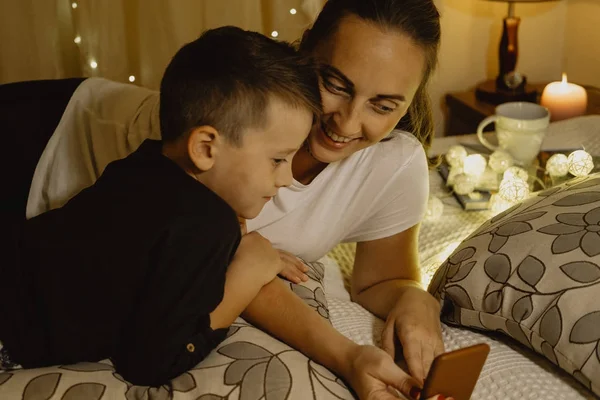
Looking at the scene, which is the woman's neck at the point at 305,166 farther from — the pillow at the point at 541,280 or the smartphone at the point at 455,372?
the smartphone at the point at 455,372

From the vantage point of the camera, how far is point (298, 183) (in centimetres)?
131

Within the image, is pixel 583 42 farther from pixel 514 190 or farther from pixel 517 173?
pixel 514 190

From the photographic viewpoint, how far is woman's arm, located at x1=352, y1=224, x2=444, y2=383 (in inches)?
42.4

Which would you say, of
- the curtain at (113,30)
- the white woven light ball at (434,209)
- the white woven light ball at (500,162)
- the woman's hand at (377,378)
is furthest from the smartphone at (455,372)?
the curtain at (113,30)

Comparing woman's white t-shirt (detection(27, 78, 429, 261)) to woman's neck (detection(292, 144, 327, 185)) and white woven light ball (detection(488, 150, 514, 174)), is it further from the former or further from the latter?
white woven light ball (detection(488, 150, 514, 174))

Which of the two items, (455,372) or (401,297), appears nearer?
(455,372)

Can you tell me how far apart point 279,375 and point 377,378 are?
0.45 ft

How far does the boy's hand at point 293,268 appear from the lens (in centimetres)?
123

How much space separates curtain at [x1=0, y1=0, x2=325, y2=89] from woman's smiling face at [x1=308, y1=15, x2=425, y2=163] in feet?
3.47

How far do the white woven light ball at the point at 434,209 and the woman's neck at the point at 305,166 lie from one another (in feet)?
1.30

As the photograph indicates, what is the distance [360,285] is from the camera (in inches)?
54.8

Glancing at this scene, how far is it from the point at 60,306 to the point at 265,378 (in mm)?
306

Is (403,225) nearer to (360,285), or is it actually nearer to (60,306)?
(360,285)

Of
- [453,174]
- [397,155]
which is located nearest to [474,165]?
[453,174]
